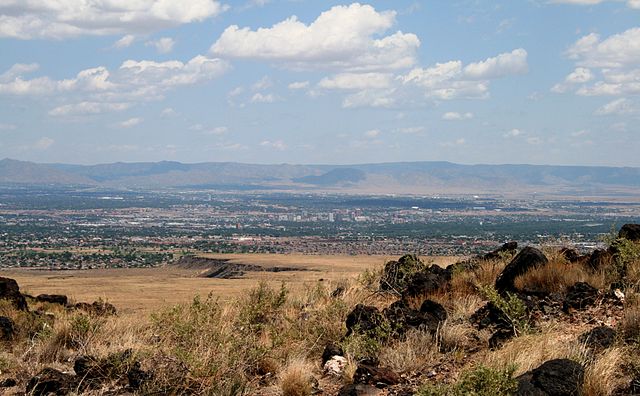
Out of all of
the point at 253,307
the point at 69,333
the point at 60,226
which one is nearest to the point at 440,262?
the point at 253,307

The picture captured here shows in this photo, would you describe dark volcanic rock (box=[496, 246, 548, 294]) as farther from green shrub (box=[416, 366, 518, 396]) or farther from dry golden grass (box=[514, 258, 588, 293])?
green shrub (box=[416, 366, 518, 396])

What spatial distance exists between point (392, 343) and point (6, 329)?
6638mm

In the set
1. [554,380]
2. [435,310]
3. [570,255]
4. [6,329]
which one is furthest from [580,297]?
[6,329]

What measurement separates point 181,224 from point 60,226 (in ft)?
84.5

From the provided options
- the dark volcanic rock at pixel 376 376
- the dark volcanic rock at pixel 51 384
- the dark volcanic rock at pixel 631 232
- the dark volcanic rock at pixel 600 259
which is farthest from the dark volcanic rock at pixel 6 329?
the dark volcanic rock at pixel 631 232

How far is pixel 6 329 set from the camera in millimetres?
11562

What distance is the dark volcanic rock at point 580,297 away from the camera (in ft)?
33.4

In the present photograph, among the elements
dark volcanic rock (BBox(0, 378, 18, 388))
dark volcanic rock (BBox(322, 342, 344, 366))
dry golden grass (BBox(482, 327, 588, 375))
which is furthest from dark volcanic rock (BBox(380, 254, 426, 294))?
dark volcanic rock (BBox(0, 378, 18, 388))

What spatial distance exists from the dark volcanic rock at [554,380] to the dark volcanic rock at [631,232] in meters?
7.26

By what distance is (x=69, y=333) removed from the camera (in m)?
11.0

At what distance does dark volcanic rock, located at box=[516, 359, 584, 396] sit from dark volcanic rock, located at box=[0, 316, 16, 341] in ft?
28.4

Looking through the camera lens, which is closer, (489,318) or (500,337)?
(500,337)

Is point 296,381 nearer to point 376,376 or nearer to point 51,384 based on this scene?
point 376,376

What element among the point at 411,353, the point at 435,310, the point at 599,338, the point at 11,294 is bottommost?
the point at 11,294
